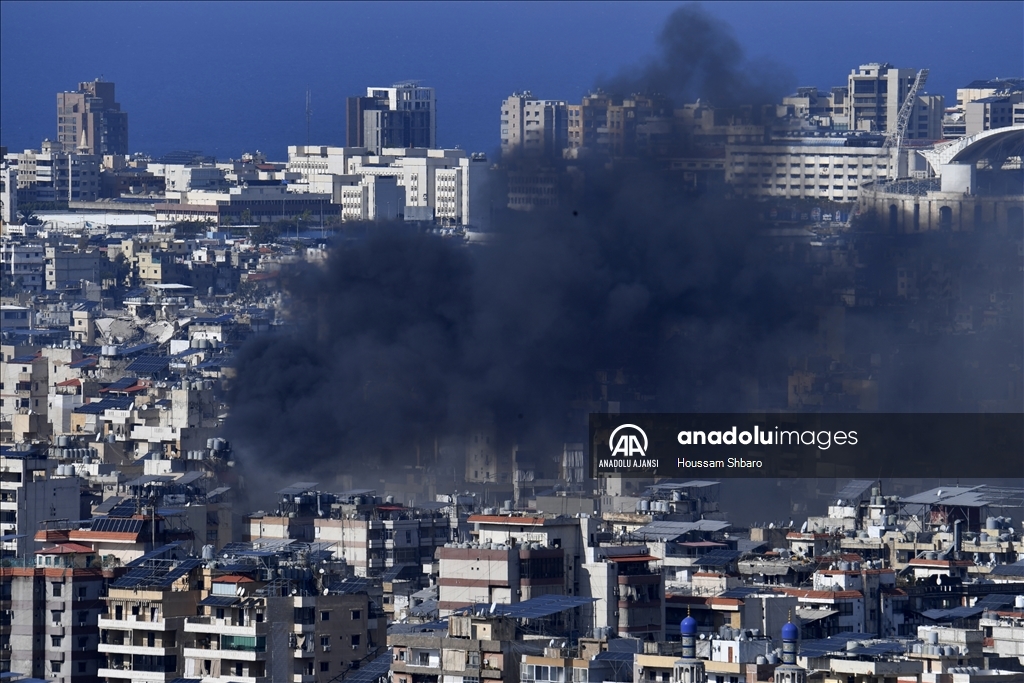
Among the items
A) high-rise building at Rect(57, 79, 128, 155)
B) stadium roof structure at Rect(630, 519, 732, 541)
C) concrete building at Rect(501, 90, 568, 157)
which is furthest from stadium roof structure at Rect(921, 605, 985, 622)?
high-rise building at Rect(57, 79, 128, 155)

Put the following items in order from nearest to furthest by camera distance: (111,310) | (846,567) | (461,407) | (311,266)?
(846,567)
(461,407)
(311,266)
(111,310)

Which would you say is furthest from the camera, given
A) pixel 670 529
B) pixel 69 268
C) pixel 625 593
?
pixel 69 268

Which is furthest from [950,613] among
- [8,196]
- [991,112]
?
[8,196]

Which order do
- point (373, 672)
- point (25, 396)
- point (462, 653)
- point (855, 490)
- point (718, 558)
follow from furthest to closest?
point (25, 396) < point (855, 490) < point (718, 558) < point (373, 672) < point (462, 653)

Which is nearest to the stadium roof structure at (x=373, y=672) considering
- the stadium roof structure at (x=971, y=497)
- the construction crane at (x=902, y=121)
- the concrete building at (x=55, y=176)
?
the stadium roof structure at (x=971, y=497)

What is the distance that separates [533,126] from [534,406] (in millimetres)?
34387

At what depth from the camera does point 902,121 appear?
106875 millimetres

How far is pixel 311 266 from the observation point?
58.2 meters

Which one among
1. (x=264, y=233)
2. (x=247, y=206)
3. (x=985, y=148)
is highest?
(x=985, y=148)

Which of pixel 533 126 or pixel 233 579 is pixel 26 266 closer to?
pixel 533 126

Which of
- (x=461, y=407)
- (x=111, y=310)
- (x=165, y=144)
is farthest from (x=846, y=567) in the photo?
(x=165, y=144)

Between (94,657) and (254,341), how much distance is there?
26588mm

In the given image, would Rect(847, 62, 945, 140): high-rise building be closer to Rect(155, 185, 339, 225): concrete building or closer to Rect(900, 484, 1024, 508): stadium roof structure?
Rect(155, 185, 339, 225): concrete building

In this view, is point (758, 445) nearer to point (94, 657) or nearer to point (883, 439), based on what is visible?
point (883, 439)
